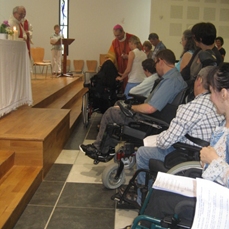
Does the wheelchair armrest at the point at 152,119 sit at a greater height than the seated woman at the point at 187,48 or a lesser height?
lesser

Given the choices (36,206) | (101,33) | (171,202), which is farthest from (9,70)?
(101,33)

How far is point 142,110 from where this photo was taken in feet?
8.09

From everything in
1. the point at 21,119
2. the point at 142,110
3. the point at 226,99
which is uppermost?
the point at 226,99

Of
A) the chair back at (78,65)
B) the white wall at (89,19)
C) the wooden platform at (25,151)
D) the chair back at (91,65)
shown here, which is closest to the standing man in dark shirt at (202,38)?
the wooden platform at (25,151)

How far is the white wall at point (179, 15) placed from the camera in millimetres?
8609

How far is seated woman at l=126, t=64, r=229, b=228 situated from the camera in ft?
3.94

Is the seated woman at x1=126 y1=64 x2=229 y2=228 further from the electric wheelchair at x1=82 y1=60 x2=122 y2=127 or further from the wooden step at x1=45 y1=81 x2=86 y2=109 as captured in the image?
the wooden step at x1=45 y1=81 x2=86 y2=109

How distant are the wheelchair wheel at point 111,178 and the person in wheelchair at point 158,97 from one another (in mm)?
187

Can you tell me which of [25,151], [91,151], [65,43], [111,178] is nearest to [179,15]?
[65,43]

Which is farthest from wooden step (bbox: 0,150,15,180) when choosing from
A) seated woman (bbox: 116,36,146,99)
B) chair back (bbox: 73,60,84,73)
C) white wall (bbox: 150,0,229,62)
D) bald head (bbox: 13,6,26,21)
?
chair back (bbox: 73,60,84,73)

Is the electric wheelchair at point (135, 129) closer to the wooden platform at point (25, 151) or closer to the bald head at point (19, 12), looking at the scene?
the wooden platform at point (25, 151)

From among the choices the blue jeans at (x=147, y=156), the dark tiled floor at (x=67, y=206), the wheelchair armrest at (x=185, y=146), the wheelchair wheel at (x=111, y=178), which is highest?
the wheelchair armrest at (x=185, y=146)

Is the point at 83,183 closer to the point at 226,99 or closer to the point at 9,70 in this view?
the point at 9,70

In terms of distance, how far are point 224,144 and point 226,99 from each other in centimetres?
18
